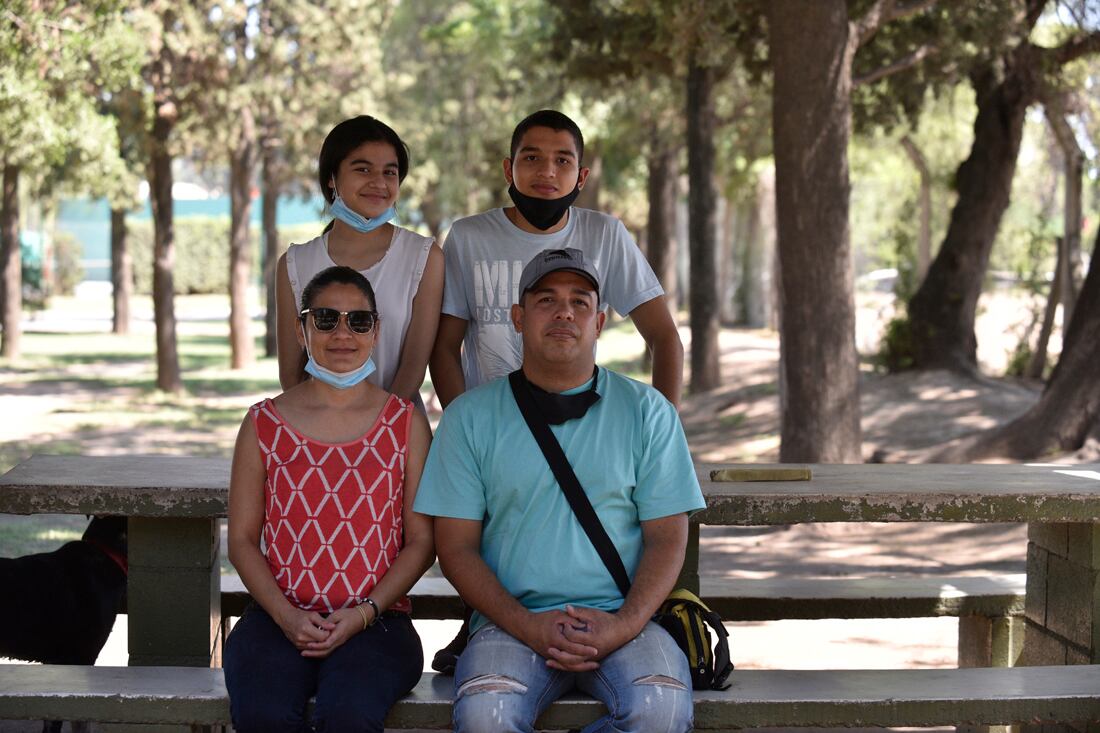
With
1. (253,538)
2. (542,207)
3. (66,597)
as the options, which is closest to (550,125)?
(542,207)

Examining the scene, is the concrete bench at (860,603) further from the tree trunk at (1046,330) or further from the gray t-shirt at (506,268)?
the tree trunk at (1046,330)

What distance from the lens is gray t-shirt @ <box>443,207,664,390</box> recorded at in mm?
4461

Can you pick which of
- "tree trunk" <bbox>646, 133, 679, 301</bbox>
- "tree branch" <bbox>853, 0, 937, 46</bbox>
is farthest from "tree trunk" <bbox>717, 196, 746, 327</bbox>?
"tree branch" <bbox>853, 0, 937, 46</bbox>

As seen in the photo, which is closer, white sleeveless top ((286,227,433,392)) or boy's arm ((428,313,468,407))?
white sleeveless top ((286,227,433,392))

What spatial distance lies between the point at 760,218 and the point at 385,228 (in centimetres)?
2622

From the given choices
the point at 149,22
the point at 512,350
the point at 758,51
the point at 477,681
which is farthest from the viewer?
the point at 149,22

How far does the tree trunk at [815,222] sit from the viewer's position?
9984mm

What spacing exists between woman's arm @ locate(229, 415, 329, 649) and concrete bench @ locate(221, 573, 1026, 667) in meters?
1.54

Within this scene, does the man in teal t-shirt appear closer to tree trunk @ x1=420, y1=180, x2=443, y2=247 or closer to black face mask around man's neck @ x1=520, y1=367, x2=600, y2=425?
black face mask around man's neck @ x1=520, y1=367, x2=600, y2=425

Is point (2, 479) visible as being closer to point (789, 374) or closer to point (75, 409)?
point (789, 374)

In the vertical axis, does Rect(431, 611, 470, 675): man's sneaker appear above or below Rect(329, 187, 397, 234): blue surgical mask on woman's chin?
below

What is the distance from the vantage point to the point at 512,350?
4.50 meters

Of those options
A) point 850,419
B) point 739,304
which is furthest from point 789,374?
point 739,304

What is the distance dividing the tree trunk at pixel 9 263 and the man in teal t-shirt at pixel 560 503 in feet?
74.2
